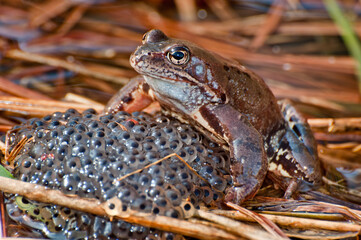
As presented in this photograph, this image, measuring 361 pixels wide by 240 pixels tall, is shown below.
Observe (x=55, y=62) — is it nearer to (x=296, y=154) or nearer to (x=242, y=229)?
(x=296, y=154)

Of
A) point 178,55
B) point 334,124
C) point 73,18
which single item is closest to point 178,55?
point 178,55

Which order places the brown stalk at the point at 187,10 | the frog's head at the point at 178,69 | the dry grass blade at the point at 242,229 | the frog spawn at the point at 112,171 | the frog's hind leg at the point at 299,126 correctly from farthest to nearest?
the brown stalk at the point at 187,10 → the frog's hind leg at the point at 299,126 → the frog's head at the point at 178,69 → the frog spawn at the point at 112,171 → the dry grass blade at the point at 242,229

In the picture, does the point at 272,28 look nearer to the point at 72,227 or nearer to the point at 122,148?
the point at 122,148

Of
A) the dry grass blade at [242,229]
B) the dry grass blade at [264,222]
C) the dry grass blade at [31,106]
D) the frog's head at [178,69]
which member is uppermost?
the frog's head at [178,69]

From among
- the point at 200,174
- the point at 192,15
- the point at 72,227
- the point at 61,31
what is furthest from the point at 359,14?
the point at 72,227

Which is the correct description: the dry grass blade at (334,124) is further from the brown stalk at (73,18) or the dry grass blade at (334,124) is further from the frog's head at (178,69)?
the brown stalk at (73,18)

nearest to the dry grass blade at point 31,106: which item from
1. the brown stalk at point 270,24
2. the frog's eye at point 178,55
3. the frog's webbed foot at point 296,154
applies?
the frog's eye at point 178,55
